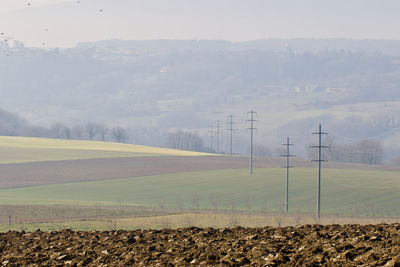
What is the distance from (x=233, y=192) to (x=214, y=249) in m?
50.9

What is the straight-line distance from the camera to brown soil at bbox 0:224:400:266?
12.4 meters

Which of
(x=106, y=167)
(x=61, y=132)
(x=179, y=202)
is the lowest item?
(x=179, y=202)

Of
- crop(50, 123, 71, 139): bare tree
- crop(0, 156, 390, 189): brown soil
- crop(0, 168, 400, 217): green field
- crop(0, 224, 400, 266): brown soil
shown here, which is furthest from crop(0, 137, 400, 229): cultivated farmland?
crop(50, 123, 71, 139): bare tree

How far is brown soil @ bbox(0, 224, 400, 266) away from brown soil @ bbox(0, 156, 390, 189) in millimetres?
52377

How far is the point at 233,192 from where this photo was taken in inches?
2569

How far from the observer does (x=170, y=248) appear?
601 inches

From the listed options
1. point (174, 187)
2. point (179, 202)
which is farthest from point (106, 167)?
point (179, 202)

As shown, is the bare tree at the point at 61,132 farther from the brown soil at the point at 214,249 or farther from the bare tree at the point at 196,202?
the brown soil at the point at 214,249

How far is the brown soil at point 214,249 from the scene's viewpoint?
40.7 ft

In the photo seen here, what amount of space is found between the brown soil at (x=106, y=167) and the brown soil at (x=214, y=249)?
A: 5238 centimetres

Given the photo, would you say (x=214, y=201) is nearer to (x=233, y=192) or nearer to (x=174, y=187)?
(x=233, y=192)

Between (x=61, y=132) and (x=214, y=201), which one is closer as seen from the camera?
(x=214, y=201)

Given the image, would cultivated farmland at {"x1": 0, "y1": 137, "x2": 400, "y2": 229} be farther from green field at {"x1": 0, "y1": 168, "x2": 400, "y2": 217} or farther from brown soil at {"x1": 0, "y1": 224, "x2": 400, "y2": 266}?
brown soil at {"x1": 0, "y1": 224, "x2": 400, "y2": 266}

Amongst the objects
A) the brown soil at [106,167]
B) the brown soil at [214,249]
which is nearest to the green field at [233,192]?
the brown soil at [106,167]
